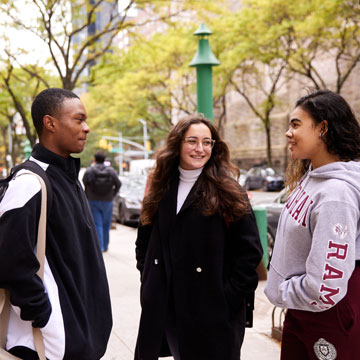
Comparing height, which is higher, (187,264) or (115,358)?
(187,264)

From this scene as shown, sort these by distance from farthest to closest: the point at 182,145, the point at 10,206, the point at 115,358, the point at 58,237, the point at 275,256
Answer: the point at 115,358 → the point at 182,145 → the point at 275,256 → the point at 58,237 → the point at 10,206

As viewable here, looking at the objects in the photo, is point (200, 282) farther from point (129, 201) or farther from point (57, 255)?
point (129, 201)

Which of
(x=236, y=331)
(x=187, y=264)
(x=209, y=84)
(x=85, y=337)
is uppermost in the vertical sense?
(x=209, y=84)

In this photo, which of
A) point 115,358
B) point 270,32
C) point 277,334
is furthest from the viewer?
point 270,32

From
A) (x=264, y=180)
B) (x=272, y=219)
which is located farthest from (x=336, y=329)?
(x=264, y=180)

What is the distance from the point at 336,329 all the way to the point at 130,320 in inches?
156

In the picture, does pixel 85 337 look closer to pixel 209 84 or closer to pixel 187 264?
pixel 187 264

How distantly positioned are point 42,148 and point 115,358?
284cm

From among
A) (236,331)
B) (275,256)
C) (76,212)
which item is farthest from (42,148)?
(236,331)

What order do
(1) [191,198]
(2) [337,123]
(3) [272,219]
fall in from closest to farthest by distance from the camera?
1. (2) [337,123]
2. (1) [191,198]
3. (3) [272,219]

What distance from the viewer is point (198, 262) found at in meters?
3.00

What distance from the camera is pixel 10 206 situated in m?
2.25

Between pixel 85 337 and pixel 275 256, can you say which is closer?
pixel 85 337

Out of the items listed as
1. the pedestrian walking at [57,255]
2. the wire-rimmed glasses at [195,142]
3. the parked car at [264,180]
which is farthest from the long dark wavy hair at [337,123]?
the parked car at [264,180]
